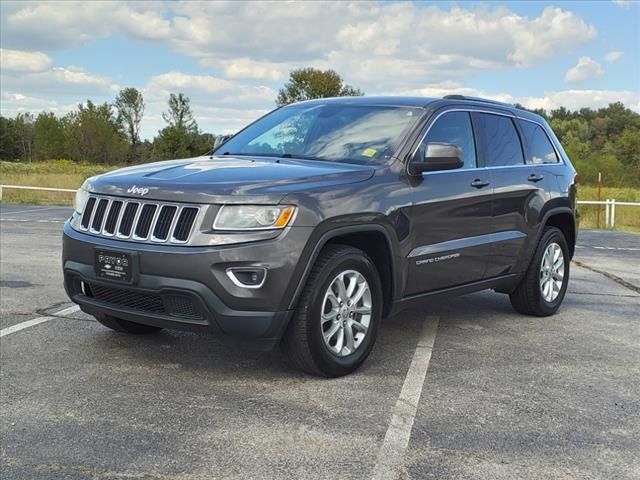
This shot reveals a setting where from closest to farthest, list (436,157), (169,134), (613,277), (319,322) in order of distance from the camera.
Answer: (319,322)
(436,157)
(613,277)
(169,134)

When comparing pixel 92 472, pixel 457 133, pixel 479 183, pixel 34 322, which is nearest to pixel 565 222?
pixel 479 183

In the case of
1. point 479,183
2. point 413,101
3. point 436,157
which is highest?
point 413,101

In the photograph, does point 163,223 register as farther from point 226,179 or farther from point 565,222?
point 565,222

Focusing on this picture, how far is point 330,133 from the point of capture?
A: 5.40 meters

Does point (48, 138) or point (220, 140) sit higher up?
point (48, 138)

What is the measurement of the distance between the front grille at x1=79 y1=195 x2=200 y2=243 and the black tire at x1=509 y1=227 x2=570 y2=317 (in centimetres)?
346

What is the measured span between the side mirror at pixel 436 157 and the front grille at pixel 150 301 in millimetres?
1791

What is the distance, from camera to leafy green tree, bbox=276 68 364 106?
67750 mm

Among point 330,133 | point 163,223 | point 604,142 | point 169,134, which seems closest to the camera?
point 163,223

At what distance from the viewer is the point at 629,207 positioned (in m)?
23.4

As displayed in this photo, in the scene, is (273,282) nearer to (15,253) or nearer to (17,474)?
(17,474)

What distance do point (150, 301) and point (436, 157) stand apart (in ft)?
6.82

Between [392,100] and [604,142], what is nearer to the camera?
[392,100]

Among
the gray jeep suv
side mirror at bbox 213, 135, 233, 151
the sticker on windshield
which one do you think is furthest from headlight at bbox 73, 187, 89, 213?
the sticker on windshield
